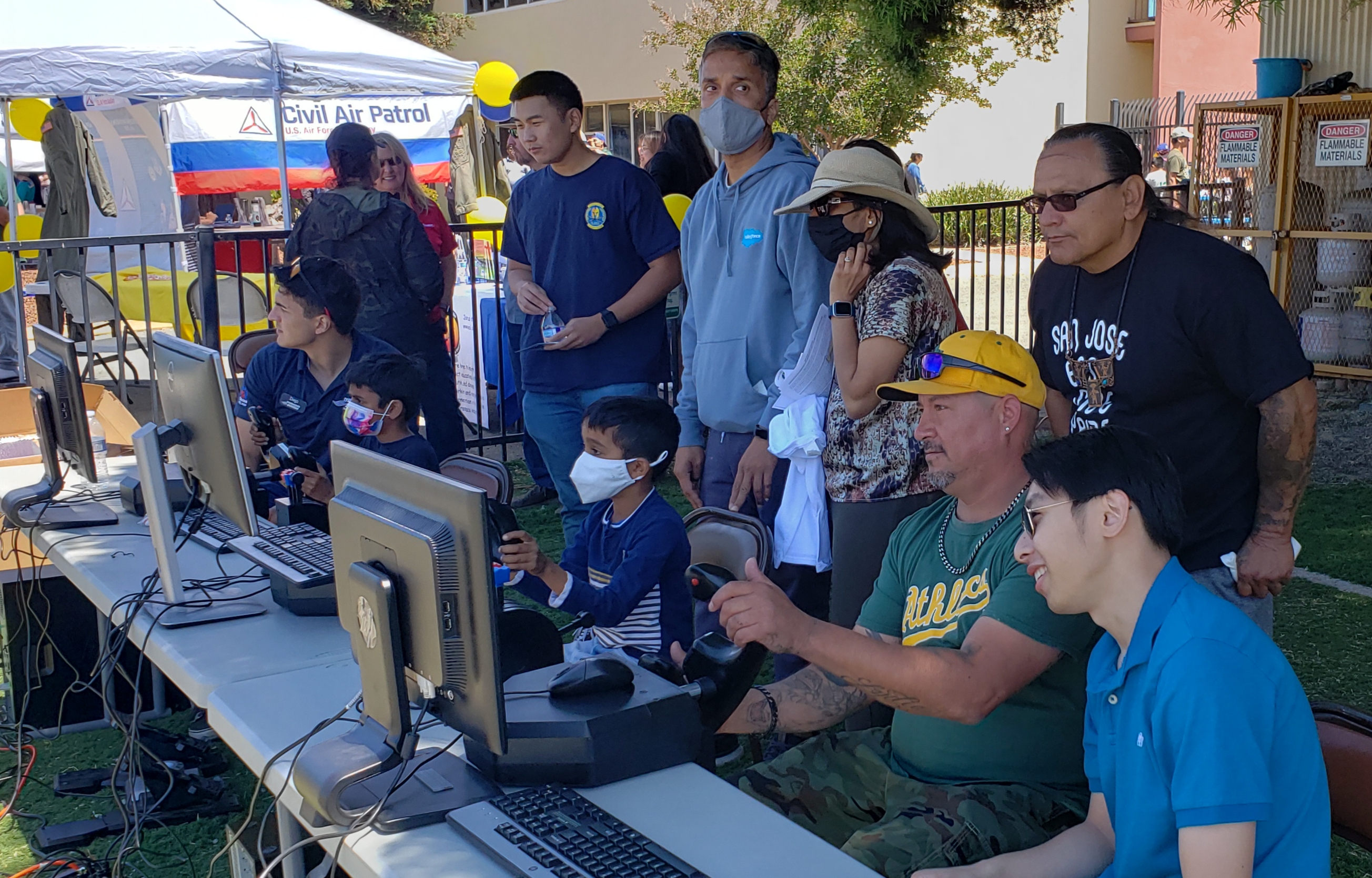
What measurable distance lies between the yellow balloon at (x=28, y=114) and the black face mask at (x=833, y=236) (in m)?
12.8

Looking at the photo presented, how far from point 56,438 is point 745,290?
7.21 ft

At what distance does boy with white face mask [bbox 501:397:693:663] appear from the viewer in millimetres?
3236

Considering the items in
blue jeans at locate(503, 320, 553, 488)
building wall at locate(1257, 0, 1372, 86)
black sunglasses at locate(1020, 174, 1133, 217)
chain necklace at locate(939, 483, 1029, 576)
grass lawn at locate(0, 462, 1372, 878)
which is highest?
building wall at locate(1257, 0, 1372, 86)

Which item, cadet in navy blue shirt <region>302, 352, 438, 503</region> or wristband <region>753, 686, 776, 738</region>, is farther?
cadet in navy blue shirt <region>302, 352, 438, 503</region>

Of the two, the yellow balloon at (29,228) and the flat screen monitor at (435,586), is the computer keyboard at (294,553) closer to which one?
the flat screen monitor at (435,586)

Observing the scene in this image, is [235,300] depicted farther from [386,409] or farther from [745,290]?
[745,290]

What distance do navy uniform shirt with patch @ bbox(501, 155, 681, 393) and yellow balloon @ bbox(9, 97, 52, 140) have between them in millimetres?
11298

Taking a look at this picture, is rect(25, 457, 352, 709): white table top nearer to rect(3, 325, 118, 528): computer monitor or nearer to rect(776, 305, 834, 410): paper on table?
rect(3, 325, 118, 528): computer monitor

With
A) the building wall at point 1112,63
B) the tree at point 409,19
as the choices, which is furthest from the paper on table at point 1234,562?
the tree at point 409,19

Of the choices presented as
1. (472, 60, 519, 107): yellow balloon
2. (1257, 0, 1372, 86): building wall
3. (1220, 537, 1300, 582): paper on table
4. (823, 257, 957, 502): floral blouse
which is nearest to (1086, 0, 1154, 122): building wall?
(472, 60, 519, 107): yellow balloon

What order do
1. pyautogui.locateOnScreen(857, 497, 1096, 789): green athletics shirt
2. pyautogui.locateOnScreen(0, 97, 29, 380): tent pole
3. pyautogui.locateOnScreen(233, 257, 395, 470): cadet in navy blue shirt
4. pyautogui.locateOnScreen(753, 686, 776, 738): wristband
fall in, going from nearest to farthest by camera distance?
pyautogui.locateOnScreen(857, 497, 1096, 789): green athletics shirt < pyautogui.locateOnScreen(753, 686, 776, 738): wristband < pyautogui.locateOnScreen(233, 257, 395, 470): cadet in navy blue shirt < pyautogui.locateOnScreen(0, 97, 29, 380): tent pole

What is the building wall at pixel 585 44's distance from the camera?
90.5ft

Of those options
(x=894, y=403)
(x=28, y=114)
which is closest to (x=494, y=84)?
(x=28, y=114)

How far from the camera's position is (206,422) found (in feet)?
10.3
